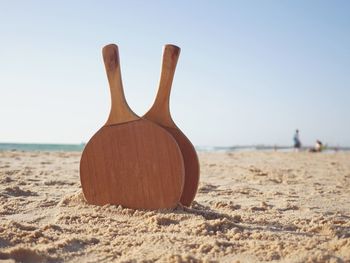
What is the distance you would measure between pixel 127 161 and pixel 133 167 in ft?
0.19

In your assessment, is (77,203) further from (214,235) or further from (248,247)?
(248,247)

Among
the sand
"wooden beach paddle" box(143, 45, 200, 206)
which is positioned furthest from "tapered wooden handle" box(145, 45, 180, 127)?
the sand

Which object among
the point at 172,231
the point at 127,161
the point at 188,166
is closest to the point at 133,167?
the point at 127,161

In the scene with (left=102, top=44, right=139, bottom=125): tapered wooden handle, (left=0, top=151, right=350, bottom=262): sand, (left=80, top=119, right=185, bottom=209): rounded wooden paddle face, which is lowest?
(left=0, top=151, right=350, bottom=262): sand

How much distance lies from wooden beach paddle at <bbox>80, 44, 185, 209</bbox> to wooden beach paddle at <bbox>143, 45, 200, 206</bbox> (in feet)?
0.46

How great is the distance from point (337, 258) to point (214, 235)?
1.94ft

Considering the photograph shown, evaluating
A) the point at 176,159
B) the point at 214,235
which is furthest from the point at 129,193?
the point at 214,235

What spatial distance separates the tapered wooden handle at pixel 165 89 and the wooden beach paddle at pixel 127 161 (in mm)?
127

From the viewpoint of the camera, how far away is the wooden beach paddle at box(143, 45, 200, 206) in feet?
8.87

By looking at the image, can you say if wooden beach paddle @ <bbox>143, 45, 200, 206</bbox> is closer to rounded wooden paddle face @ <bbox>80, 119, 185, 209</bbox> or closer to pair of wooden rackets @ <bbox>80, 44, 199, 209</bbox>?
pair of wooden rackets @ <bbox>80, 44, 199, 209</bbox>

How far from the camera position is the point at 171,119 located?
8.98 feet

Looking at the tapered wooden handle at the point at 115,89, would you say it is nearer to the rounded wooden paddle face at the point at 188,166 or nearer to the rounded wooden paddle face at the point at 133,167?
the rounded wooden paddle face at the point at 133,167

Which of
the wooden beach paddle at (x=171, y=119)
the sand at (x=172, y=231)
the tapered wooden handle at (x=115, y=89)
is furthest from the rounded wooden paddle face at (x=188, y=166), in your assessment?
the tapered wooden handle at (x=115, y=89)

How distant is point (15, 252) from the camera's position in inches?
64.5
